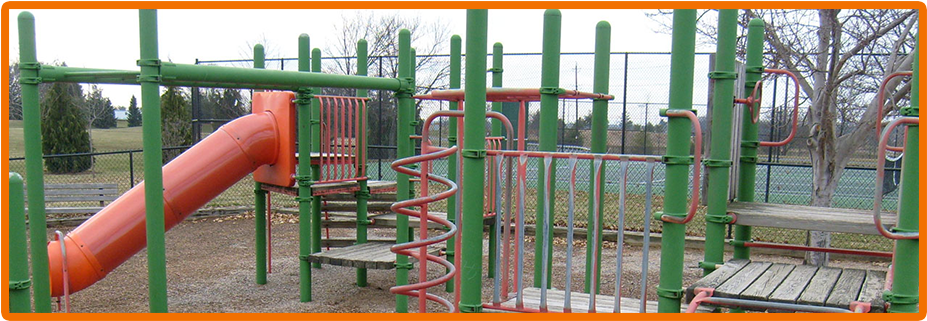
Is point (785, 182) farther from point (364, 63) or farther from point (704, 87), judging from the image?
point (364, 63)

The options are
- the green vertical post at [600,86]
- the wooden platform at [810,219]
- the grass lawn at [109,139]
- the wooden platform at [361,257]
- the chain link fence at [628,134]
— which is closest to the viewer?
the wooden platform at [810,219]

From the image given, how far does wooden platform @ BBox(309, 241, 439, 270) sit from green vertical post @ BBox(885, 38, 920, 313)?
4101mm

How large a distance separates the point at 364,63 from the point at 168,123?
12.8m

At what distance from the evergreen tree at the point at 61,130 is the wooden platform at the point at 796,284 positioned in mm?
19877

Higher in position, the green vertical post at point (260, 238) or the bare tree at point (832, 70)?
the bare tree at point (832, 70)

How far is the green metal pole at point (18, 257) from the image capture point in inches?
149

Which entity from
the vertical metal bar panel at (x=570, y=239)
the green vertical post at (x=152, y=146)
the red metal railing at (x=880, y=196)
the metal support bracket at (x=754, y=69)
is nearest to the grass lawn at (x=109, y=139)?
the green vertical post at (x=152, y=146)

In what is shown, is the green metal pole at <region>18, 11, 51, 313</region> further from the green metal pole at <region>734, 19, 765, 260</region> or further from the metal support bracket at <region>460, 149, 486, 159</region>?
the green metal pole at <region>734, 19, 765, 260</region>

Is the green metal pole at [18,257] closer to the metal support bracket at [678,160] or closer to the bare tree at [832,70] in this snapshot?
the metal support bracket at [678,160]

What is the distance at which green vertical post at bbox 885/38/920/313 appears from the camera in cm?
306

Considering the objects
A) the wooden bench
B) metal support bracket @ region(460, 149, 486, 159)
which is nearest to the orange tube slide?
metal support bracket @ region(460, 149, 486, 159)

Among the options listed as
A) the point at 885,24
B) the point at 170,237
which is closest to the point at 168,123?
the point at 170,237

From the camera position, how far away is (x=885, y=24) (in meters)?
7.14

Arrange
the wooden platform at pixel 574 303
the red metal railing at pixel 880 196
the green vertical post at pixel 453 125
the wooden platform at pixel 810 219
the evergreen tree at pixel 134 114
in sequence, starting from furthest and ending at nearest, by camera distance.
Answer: the evergreen tree at pixel 134 114, the green vertical post at pixel 453 125, the wooden platform at pixel 810 219, the wooden platform at pixel 574 303, the red metal railing at pixel 880 196
